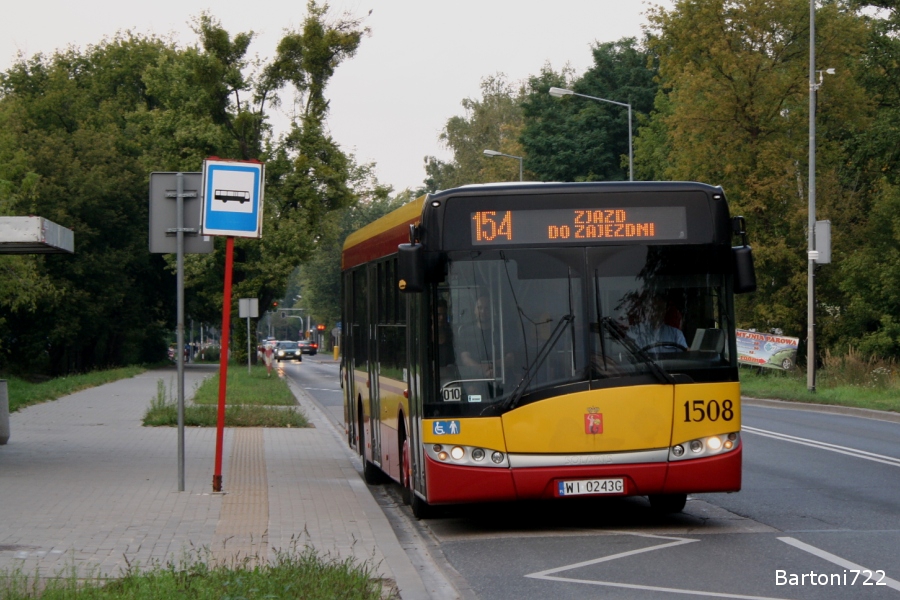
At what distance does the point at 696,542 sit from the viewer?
9.70 m

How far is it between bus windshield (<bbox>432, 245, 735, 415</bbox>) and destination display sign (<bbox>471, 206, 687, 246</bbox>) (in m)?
0.10

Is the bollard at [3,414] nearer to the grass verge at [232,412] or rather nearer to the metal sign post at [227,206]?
the grass verge at [232,412]

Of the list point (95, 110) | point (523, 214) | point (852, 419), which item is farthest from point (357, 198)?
point (523, 214)

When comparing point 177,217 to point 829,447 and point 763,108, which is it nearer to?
point 829,447

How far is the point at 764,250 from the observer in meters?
42.0

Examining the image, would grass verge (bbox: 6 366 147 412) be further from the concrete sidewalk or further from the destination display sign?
Answer: the destination display sign

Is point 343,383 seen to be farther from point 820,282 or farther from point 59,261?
point 59,261

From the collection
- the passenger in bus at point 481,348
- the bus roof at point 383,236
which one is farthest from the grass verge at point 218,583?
the bus roof at point 383,236

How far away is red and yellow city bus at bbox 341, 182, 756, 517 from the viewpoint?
10.0 metres

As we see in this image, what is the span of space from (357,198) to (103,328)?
13.8m

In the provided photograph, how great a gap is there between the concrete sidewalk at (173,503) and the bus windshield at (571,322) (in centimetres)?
148

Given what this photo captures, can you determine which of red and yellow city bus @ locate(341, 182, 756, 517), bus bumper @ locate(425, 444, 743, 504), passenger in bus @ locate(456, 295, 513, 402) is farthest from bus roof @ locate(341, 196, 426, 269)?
bus bumper @ locate(425, 444, 743, 504)

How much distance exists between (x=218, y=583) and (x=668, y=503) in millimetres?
5280

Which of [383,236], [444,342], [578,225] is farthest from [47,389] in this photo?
[578,225]
